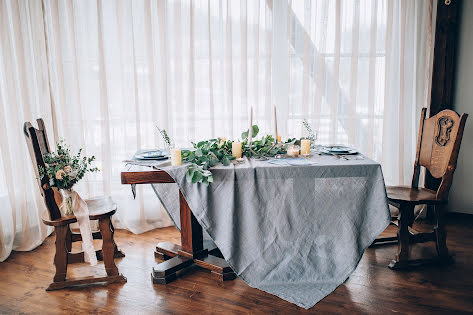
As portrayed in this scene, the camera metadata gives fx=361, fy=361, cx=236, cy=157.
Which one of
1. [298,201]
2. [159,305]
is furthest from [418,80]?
[159,305]

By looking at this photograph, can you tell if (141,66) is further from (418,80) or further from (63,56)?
(418,80)

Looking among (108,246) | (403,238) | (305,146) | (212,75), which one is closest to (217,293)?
(108,246)

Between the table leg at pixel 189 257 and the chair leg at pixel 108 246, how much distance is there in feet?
0.84

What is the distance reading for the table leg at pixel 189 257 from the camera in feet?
7.23

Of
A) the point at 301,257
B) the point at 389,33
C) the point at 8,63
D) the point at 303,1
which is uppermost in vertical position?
the point at 303,1

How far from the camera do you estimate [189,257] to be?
7.67ft

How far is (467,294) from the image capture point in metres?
2.02

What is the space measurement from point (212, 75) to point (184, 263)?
1.57 meters

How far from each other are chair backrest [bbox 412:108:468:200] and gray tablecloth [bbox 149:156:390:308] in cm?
58

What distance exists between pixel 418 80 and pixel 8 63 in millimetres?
3257

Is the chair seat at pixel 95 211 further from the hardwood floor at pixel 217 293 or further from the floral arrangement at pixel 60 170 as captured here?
the hardwood floor at pixel 217 293

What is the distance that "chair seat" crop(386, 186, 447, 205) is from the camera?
2.32m

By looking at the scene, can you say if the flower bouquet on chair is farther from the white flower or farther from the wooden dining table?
the wooden dining table

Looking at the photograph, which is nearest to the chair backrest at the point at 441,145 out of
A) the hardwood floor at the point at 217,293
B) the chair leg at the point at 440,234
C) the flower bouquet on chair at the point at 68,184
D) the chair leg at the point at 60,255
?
the chair leg at the point at 440,234
